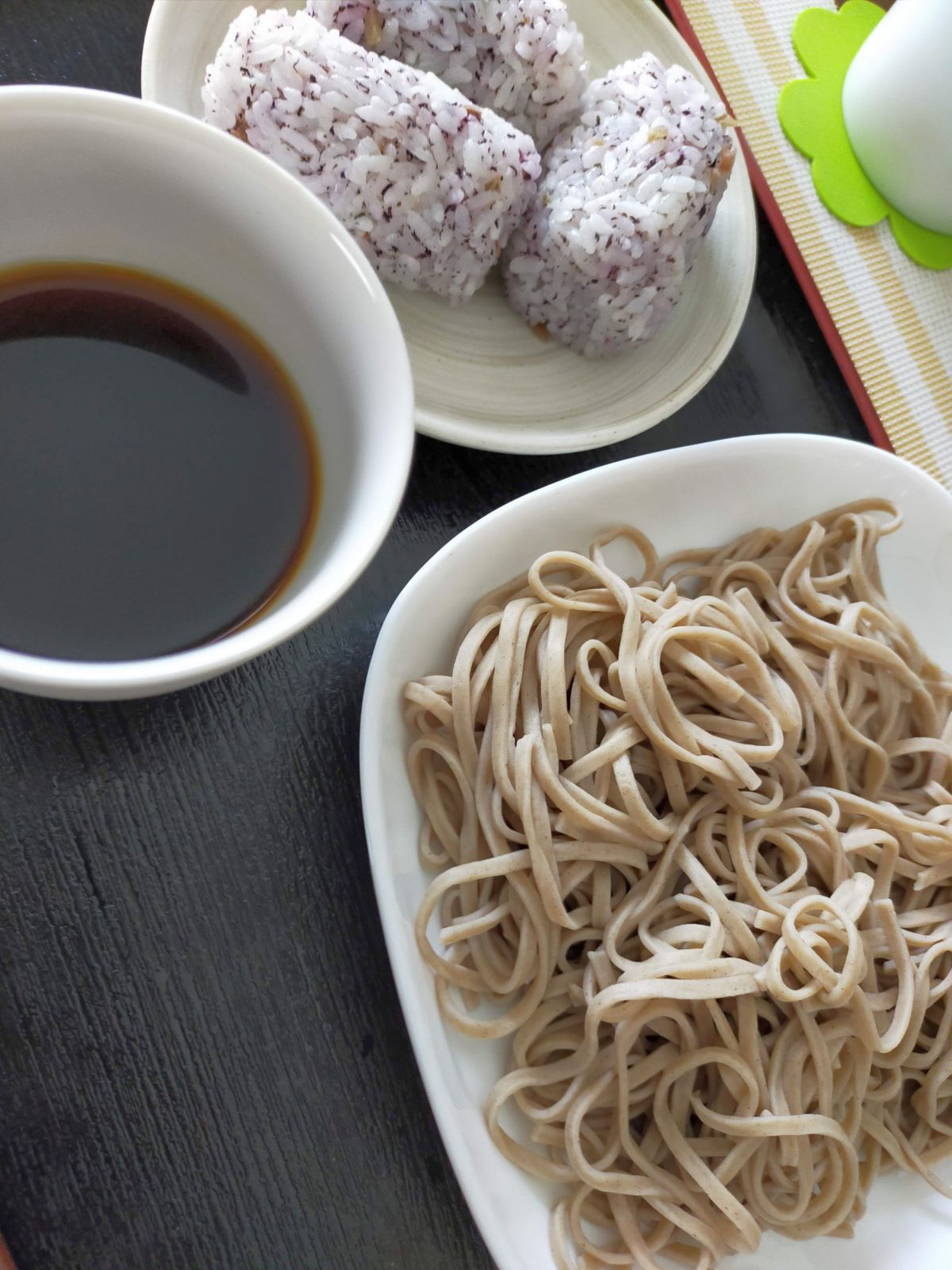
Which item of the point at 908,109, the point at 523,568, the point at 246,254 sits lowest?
the point at 523,568

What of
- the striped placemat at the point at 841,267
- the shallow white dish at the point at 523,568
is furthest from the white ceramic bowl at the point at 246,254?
the striped placemat at the point at 841,267

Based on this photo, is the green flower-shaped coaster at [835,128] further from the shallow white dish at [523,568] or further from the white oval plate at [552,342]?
the shallow white dish at [523,568]

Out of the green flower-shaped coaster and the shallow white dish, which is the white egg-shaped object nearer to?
the green flower-shaped coaster

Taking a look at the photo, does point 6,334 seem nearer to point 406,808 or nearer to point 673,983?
point 406,808

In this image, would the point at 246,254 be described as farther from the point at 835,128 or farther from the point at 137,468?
the point at 835,128

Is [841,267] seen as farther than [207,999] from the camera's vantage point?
Yes

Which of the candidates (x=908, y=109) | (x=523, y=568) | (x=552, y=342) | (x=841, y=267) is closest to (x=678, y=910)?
(x=523, y=568)
